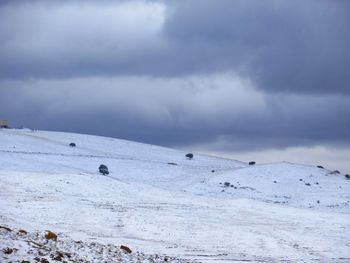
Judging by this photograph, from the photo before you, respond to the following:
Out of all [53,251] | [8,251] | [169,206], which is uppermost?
[169,206]

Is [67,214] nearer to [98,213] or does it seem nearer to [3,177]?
[98,213]

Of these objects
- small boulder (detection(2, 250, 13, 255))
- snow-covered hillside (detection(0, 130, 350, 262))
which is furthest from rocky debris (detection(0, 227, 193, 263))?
snow-covered hillside (detection(0, 130, 350, 262))

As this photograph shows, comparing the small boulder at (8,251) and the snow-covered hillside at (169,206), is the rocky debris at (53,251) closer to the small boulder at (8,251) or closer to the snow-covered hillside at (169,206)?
the small boulder at (8,251)

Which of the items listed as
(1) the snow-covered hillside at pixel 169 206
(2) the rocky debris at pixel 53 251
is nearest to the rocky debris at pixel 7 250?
(2) the rocky debris at pixel 53 251

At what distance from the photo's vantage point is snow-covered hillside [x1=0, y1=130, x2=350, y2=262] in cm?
3888

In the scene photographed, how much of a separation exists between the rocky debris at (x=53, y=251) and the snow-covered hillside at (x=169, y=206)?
4.9 inches

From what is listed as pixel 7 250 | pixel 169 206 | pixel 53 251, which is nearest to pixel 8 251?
pixel 7 250

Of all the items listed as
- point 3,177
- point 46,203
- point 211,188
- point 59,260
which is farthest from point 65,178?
point 59,260

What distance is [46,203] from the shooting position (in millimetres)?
50156

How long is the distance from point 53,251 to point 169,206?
30074mm

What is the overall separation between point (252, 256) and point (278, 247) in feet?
13.4

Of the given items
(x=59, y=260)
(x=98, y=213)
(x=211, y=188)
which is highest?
(x=211, y=188)

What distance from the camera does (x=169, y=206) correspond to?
179 feet

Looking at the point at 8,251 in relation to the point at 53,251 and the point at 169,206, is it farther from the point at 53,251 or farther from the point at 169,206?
the point at 169,206
